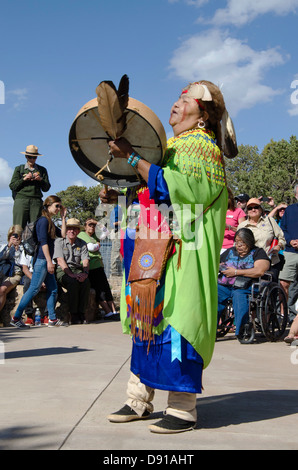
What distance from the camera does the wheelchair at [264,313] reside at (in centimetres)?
758

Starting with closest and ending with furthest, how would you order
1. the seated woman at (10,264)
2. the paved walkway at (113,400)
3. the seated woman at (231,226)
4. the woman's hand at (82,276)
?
the paved walkway at (113,400), the seated woman at (10,264), the woman's hand at (82,276), the seated woman at (231,226)

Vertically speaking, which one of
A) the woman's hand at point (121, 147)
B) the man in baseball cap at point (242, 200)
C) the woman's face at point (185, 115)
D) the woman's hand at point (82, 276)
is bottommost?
the woman's hand at point (82, 276)

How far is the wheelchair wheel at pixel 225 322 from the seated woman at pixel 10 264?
129 inches

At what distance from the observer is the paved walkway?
2980 mm

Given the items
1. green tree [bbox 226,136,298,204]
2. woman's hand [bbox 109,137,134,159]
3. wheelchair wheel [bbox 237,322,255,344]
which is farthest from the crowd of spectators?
green tree [bbox 226,136,298,204]

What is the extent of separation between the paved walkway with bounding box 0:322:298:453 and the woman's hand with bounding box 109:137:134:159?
5.10ft

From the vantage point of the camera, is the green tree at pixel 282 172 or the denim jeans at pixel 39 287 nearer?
the denim jeans at pixel 39 287

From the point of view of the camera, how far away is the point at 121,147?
331cm

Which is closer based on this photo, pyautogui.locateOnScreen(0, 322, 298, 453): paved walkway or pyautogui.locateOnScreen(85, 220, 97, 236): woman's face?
pyautogui.locateOnScreen(0, 322, 298, 453): paved walkway

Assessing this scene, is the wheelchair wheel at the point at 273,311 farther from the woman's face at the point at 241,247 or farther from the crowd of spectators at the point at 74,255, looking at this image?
the woman's face at the point at 241,247

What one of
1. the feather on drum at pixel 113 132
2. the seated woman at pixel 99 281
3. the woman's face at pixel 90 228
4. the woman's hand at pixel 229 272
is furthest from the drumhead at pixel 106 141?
the woman's face at pixel 90 228

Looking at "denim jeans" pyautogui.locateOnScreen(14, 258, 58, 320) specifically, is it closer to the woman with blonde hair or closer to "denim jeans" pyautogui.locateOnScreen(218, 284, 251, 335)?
the woman with blonde hair

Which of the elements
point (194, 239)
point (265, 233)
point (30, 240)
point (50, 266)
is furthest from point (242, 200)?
point (194, 239)

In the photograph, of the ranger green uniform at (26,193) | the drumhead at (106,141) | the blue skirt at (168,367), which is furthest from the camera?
the ranger green uniform at (26,193)
